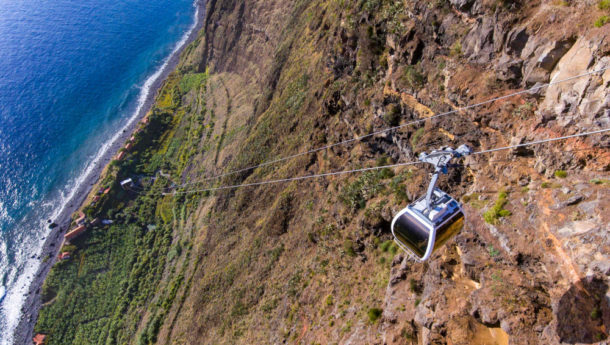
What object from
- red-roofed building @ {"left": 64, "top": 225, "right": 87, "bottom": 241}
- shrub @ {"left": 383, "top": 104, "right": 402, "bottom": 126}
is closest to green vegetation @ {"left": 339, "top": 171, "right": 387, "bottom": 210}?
shrub @ {"left": 383, "top": 104, "right": 402, "bottom": 126}

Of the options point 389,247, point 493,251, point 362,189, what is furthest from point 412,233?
point 362,189

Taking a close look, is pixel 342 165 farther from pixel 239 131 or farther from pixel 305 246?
pixel 239 131

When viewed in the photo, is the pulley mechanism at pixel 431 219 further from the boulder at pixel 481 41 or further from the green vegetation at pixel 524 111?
the boulder at pixel 481 41

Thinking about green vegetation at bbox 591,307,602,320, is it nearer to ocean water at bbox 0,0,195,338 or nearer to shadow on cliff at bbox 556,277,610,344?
shadow on cliff at bbox 556,277,610,344

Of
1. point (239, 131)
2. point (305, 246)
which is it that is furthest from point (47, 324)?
point (305, 246)

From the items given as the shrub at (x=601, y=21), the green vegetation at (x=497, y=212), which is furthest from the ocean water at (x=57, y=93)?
the shrub at (x=601, y=21)

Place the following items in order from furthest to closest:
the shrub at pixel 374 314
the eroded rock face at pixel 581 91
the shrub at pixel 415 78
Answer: the shrub at pixel 415 78
the shrub at pixel 374 314
the eroded rock face at pixel 581 91
